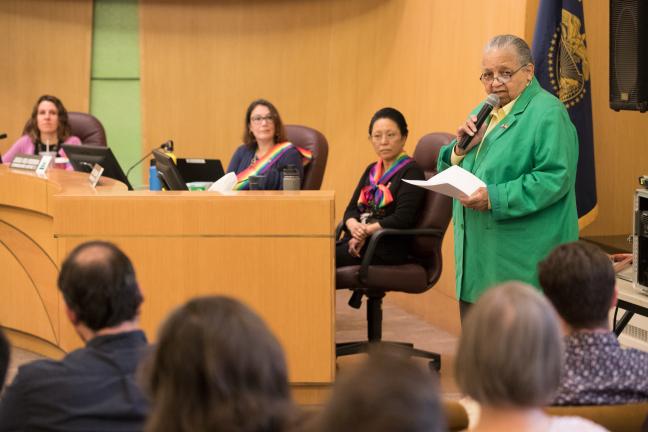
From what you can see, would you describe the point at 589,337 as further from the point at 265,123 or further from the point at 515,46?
the point at 265,123

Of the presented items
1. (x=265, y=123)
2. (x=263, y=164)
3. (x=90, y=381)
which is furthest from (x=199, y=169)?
(x=90, y=381)

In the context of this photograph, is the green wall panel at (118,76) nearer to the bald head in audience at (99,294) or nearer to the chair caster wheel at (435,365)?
the chair caster wheel at (435,365)

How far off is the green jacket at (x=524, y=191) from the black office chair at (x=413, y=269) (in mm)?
1065

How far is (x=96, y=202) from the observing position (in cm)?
396

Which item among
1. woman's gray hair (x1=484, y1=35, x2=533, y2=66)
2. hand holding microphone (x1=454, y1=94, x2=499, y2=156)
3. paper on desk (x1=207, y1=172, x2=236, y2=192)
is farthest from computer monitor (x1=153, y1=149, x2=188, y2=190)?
woman's gray hair (x1=484, y1=35, x2=533, y2=66)

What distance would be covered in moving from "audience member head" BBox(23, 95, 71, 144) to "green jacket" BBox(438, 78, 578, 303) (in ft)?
12.1

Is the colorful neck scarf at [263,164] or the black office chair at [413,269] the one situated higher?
the colorful neck scarf at [263,164]

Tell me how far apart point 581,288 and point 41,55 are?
21.0 ft

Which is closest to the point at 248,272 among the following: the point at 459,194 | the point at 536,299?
the point at 459,194

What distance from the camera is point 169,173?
451cm

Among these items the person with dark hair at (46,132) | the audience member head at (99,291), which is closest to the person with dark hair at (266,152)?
the person with dark hair at (46,132)

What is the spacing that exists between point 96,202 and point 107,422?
2058mm

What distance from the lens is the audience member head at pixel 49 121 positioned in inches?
255

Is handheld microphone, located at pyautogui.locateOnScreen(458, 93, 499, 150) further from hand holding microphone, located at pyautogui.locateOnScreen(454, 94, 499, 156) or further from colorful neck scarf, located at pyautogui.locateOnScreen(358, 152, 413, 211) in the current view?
colorful neck scarf, located at pyautogui.locateOnScreen(358, 152, 413, 211)
